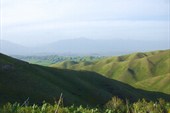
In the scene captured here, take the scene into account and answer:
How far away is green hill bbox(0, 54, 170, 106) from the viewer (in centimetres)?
10219

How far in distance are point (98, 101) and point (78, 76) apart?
25971 millimetres

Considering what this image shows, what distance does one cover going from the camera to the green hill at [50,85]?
10219 centimetres

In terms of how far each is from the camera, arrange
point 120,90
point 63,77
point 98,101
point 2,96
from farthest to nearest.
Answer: point 120,90 → point 63,77 → point 98,101 → point 2,96

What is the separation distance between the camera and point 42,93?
10575cm

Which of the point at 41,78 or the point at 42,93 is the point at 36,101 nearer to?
the point at 42,93

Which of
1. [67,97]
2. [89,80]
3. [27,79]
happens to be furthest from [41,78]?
[89,80]

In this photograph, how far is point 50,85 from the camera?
4508 inches

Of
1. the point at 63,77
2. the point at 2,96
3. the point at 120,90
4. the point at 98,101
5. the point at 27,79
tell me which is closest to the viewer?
the point at 2,96

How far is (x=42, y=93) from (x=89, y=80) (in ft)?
161

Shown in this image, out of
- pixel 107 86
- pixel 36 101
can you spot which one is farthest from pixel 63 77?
pixel 36 101

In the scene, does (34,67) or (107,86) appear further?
(107,86)

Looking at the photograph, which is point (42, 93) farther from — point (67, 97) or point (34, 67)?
point (34, 67)

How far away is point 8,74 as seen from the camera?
371 feet

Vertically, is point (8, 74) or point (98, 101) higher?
point (8, 74)
